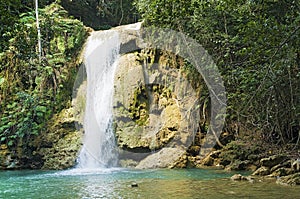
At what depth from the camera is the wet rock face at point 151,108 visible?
12266mm

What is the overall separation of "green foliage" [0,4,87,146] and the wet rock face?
211cm

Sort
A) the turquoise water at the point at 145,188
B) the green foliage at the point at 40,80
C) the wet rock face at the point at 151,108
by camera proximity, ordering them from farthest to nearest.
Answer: the green foliage at the point at 40,80 → the wet rock face at the point at 151,108 → the turquoise water at the point at 145,188

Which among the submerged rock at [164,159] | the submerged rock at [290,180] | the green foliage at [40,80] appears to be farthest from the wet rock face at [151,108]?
the submerged rock at [290,180]

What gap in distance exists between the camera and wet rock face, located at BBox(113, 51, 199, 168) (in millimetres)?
12266

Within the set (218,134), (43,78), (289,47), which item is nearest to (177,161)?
(218,134)

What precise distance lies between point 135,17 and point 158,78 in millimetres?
7128

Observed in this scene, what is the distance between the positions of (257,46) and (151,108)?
8.25 metres

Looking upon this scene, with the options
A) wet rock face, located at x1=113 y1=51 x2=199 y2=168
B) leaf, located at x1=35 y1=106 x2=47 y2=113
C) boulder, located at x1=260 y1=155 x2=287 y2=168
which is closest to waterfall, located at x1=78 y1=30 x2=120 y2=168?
wet rock face, located at x1=113 y1=51 x2=199 y2=168

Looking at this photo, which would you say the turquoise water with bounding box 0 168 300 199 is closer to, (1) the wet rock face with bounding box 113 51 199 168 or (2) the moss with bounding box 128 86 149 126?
(1) the wet rock face with bounding box 113 51 199 168

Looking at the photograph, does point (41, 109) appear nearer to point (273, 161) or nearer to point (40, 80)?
point (40, 80)

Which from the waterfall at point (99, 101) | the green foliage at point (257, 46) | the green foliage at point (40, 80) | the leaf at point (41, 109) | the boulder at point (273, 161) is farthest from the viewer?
the leaf at point (41, 109)

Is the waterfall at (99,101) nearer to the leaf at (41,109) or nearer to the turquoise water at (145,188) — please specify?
the leaf at (41,109)

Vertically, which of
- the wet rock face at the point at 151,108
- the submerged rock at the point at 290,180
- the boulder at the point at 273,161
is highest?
the wet rock face at the point at 151,108

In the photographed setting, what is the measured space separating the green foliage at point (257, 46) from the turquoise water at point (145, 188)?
137cm
